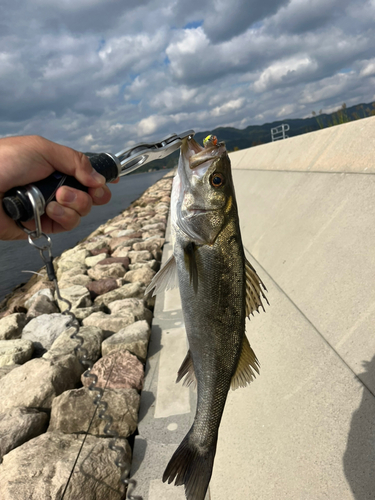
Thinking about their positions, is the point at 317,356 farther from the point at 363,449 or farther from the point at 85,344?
the point at 85,344

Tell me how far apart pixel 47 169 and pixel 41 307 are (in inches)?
218

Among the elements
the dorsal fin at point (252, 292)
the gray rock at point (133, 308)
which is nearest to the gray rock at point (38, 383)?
the gray rock at point (133, 308)

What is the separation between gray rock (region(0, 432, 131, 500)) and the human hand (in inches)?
82.1

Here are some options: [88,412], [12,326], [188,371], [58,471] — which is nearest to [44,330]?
[12,326]

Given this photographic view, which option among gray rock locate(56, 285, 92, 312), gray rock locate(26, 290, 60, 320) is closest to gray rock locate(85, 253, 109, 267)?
gray rock locate(26, 290, 60, 320)

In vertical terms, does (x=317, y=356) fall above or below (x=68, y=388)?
above

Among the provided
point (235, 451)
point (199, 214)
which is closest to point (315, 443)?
point (235, 451)

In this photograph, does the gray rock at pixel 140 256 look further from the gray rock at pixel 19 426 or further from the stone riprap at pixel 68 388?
the gray rock at pixel 19 426

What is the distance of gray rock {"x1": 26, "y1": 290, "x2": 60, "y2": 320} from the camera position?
6699 mm

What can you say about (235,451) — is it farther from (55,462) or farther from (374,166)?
(374,166)

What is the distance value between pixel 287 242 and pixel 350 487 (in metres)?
2.98

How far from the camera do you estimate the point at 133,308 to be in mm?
5770

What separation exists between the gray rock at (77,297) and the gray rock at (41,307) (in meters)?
0.30

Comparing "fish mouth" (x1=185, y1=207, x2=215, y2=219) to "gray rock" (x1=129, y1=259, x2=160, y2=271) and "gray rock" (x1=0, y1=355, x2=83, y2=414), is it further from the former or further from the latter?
"gray rock" (x1=129, y1=259, x2=160, y2=271)
